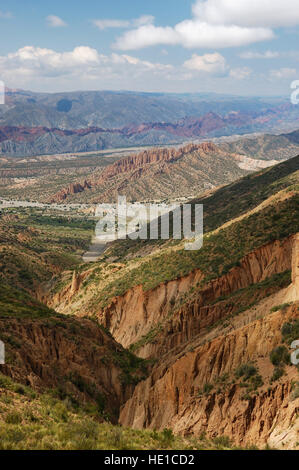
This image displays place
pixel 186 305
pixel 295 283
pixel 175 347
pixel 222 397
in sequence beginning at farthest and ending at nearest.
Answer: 1. pixel 186 305
2. pixel 175 347
3. pixel 295 283
4. pixel 222 397

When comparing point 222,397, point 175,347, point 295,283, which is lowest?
point 175,347

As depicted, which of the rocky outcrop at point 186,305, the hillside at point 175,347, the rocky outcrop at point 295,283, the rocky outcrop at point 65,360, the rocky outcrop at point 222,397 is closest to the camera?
the hillside at point 175,347

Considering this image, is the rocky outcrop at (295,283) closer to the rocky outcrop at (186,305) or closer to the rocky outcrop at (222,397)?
the rocky outcrop at (222,397)

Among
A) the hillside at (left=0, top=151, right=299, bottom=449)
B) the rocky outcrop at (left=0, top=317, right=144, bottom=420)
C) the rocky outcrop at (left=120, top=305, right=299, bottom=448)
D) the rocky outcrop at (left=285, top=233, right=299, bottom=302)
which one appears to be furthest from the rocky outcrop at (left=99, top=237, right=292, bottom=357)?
the rocky outcrop at (left=285, top=233, right=299, bottom=302)

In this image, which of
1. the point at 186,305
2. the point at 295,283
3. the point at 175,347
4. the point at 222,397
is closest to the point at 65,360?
the point at 175,347

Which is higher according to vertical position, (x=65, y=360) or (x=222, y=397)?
(x=222, y=397)

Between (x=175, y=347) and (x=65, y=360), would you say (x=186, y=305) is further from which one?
(x=65, y=360)

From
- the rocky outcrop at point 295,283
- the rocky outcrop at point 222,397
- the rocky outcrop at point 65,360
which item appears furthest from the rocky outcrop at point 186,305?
the rocky outcrop at point 295,283

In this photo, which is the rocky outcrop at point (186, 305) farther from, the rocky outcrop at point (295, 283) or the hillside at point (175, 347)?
the rocky outcrop at point (295, 283)

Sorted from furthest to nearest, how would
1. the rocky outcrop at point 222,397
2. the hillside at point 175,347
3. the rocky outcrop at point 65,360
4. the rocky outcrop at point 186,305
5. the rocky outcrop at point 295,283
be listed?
the rocky outcrop at point 186,305 < the rocky outcrop at point 295,283 < the rocky outcrop at point 65,360 < the rocky outcrop at point 222,397 < the hillside at point 175,347

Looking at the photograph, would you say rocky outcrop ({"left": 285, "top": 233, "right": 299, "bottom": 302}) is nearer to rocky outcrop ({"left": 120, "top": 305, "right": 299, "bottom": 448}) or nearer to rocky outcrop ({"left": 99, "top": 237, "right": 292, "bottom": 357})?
rocky outcrop ({"left": 120, "top": 305, "right": 299, "bottom": 448})

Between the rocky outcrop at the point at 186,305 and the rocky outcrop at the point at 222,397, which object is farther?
the rocky outcrop at the point at 186,305

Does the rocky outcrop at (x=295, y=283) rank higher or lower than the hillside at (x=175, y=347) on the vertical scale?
higher
